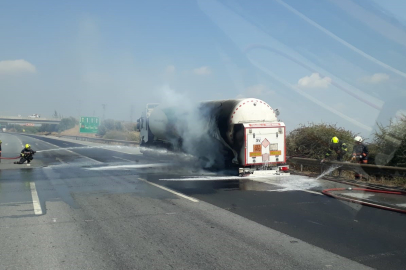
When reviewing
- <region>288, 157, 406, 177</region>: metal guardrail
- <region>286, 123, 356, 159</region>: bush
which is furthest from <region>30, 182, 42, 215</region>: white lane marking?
<region>286, 123, 356, 159</region>: bush

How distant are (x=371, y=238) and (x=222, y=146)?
957 centimetres

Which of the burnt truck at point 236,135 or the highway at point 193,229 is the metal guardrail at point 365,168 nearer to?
the burnt truck at point 236,135

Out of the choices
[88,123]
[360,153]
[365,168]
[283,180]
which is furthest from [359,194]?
[88,123]

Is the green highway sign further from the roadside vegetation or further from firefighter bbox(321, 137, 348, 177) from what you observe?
firefighter bbox(321, 137, 348, 177)

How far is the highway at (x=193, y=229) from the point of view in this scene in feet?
17.3

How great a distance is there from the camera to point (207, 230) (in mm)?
6805

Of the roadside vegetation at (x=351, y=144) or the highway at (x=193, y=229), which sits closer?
the highway at (x=193, y=229)

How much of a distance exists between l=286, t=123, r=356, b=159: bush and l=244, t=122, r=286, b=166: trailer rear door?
330cm

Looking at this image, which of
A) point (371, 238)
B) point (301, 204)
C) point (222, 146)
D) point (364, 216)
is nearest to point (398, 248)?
point (371, 238)

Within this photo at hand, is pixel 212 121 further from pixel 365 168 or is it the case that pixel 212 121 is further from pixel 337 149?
pixel 365 168

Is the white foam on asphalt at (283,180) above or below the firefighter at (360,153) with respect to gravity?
below

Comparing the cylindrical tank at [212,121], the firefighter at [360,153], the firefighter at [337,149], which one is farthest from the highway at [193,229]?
the cylindrical tank at [212,121]

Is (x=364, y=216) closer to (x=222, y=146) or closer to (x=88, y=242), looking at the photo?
(x=88, y=242)

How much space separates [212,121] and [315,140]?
504cm
